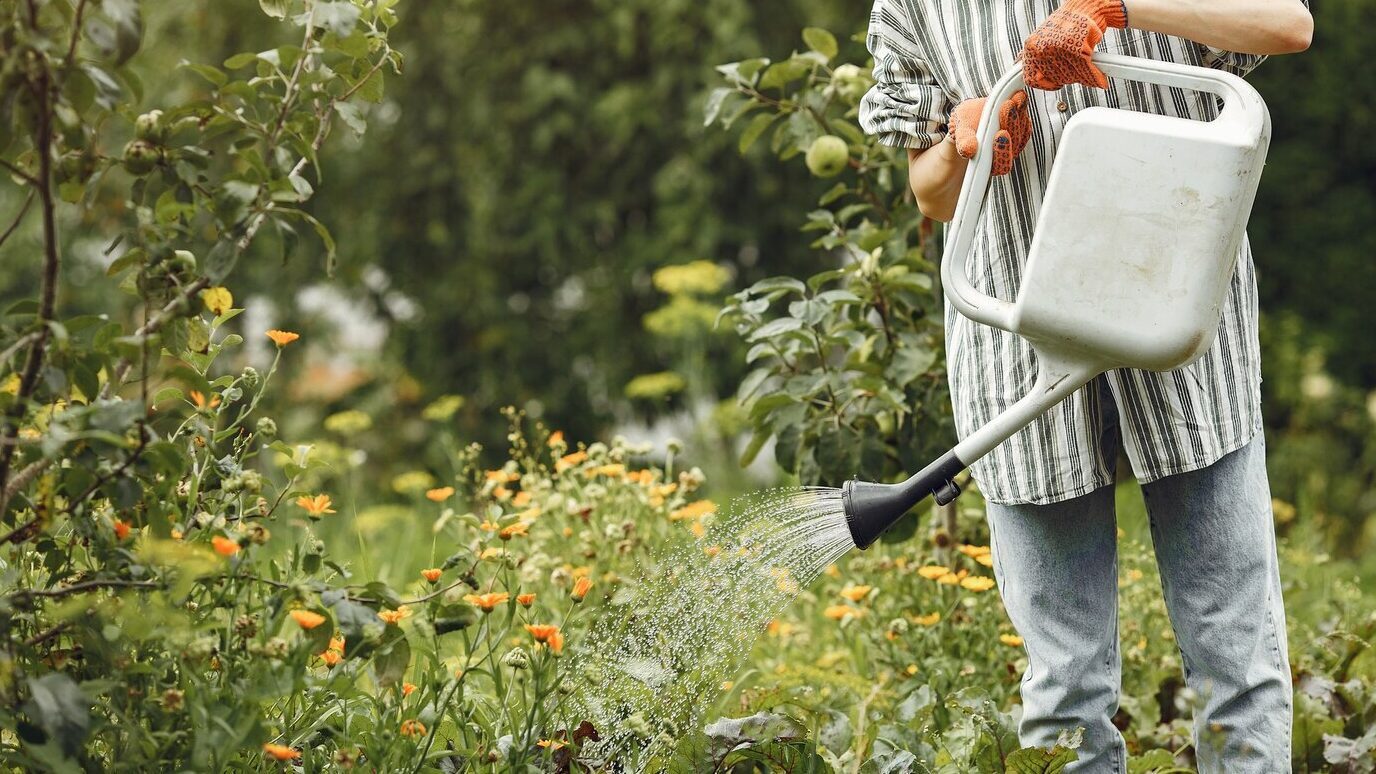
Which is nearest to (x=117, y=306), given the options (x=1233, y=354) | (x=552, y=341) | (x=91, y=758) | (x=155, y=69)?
(x=155, y=69)

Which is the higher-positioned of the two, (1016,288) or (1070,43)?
(1070,43)

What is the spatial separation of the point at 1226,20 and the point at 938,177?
346 mm

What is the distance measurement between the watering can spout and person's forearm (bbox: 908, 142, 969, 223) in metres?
0.32

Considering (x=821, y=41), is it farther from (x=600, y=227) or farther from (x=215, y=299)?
(x=600, y=227)

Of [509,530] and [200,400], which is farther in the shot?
[509,530]

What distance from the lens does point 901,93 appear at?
1.54m

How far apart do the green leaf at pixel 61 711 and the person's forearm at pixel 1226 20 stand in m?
1.19

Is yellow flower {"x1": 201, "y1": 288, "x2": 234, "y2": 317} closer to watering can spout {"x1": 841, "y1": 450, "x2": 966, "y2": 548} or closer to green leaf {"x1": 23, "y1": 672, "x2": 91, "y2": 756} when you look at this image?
green leaf {"x1": 23, "y1": 672, "x2": 91, "y2": 756}

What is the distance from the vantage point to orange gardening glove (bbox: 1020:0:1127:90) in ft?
4.19

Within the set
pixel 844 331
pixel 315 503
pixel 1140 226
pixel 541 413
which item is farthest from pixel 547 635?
pixel 541 413

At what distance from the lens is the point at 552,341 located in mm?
4797

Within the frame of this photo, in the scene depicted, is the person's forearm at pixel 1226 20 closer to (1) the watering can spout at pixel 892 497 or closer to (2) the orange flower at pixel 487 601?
(1) the watering can spout at pixel 892 497

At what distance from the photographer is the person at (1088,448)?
143 cm

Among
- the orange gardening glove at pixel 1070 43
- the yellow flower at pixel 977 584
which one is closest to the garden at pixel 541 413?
the yellow flower at pixel 977 584
